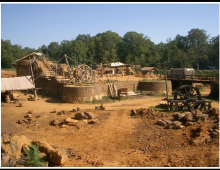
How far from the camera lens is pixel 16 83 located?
20.8 m

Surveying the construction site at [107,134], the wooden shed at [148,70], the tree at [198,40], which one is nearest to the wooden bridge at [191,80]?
the construction site at [107,134]

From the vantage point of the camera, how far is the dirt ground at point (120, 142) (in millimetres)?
7631

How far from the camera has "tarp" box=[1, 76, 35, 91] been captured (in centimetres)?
2010

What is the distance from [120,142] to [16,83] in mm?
14475

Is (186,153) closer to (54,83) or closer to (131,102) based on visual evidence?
(131,102)

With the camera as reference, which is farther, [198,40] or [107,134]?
[198,40]

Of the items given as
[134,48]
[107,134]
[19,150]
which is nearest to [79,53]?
[134,48]

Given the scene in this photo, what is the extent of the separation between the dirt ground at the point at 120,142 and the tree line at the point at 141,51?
3747 centimetres

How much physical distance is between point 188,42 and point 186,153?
5433 centimetres

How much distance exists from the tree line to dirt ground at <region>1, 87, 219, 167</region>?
37.5 meters

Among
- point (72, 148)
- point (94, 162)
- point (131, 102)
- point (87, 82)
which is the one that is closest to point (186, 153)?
point (94, 162)

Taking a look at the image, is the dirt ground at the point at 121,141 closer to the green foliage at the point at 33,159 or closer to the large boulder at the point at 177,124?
the large boulder at the point at 177,124

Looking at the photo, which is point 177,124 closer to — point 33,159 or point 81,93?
point 33,159

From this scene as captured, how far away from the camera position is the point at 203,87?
29.4m
